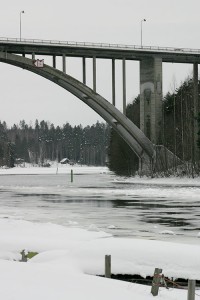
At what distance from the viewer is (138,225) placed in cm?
1647

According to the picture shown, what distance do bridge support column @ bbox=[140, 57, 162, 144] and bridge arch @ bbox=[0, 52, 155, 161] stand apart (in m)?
1.56

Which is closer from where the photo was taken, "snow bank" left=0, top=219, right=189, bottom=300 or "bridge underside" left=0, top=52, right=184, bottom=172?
"snow bank" left=0, top=219, right=189, bottom=300

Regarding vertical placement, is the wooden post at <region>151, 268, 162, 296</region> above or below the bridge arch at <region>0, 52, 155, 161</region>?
below

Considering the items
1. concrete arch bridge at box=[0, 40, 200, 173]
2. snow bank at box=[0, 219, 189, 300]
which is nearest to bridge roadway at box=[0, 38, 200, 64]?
concrete arch bridge at box=[0, 40, 200, 173]

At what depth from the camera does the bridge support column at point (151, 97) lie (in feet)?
186

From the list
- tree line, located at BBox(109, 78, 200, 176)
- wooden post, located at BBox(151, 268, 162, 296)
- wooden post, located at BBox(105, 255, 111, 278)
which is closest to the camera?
wooden post, located at BBox(151, 268, 162, 296)

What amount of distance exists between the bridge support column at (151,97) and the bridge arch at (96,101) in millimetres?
1563

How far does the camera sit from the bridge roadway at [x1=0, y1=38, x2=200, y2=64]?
2032 inches

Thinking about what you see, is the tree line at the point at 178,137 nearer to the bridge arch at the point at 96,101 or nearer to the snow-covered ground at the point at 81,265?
the bridge arch at the point at 96,101

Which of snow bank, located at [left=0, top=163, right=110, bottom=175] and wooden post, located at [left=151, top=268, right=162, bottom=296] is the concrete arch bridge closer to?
snow bank, located at [left=0, top=163, right=110, bottom=175]

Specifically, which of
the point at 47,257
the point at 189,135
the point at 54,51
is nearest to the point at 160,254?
the point at 47,257

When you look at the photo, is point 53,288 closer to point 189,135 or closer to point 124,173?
point 189,135

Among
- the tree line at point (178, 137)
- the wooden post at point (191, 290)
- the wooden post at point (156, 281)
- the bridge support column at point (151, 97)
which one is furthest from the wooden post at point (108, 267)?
the bridge support column at point (151, 97)

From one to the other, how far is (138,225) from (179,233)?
2.07 meters
